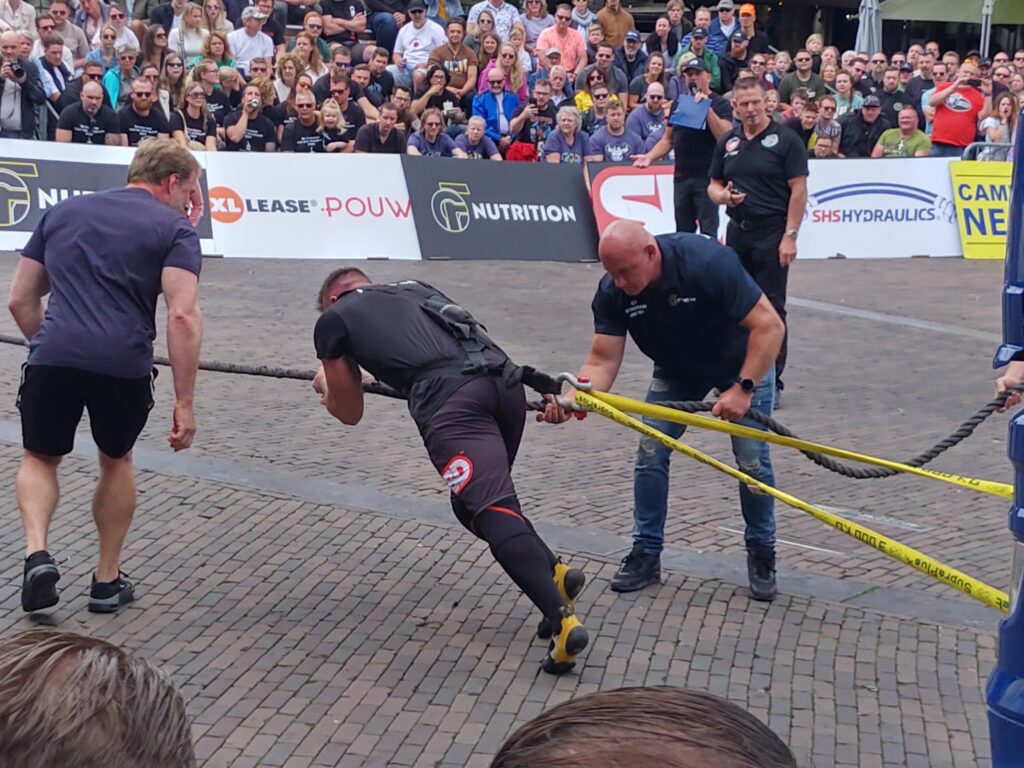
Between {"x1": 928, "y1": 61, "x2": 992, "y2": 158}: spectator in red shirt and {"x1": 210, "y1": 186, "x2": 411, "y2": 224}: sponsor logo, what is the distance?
708 centimetres

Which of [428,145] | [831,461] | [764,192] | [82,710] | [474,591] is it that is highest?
[82,710]

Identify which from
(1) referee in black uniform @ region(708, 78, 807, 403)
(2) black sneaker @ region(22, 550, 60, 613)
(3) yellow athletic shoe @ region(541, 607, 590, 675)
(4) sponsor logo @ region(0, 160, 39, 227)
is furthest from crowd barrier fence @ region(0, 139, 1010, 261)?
(3) yellow athletic shoe @ region(541, 607, 590, 675)

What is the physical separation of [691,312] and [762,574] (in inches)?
44.5

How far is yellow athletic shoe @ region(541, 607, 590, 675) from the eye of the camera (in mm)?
4945

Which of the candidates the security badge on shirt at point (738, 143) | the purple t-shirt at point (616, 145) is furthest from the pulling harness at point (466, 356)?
the purple t-shirt at point (616, 145)

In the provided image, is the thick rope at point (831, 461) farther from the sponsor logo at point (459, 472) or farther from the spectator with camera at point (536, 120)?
the spectator with camera at point (536, 120)

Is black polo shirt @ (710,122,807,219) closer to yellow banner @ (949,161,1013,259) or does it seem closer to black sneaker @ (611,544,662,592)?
black sneaker @ (611,544,662,592)

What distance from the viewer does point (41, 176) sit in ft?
46.3

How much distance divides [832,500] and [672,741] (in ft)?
20.3

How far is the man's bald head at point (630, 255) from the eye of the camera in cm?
545

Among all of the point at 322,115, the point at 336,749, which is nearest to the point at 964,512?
the point at 336,749

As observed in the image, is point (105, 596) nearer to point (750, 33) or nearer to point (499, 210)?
point (499, 210)

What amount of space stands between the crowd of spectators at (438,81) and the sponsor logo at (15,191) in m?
0.77

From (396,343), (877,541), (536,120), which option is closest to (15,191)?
(536,120)
